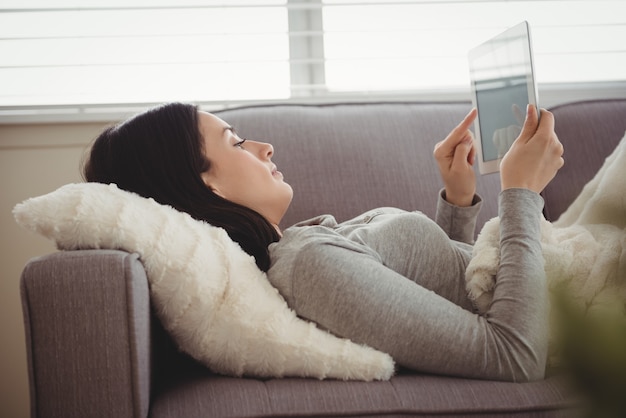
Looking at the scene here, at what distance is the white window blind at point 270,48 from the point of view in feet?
6.79

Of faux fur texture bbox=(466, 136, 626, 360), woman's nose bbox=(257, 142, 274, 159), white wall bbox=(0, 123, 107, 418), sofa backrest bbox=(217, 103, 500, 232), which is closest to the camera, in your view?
faux fur texture bbox=(466, 136, 626, 360)

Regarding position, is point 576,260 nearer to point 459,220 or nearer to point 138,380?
point 459,220

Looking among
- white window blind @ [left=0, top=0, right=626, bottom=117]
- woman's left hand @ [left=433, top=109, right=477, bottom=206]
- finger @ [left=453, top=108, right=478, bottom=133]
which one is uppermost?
white window blind @ [left=0, top=0, right=626, bottom=117]

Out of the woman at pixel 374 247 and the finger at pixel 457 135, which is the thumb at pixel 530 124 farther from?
the finger at pixel 457 135

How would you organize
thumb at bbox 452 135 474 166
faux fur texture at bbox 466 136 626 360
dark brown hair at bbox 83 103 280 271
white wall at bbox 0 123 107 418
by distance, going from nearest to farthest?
faux fur texture at bbox 466 136 626 360
dark brown hair at bbox 83 103 280 271
thumb at bbox 452 135 474 166
white wall at bbox 0 123 107 418

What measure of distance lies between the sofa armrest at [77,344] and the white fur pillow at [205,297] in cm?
11

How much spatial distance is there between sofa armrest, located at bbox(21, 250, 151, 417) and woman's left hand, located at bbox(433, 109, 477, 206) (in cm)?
76

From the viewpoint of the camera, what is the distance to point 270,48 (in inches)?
85.3

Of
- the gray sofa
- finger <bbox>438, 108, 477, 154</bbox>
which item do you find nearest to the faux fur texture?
the gray sofa

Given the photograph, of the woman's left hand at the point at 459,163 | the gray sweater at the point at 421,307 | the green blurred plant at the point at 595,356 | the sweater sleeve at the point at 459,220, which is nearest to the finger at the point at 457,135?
the woman's left hand at the point at 459,163

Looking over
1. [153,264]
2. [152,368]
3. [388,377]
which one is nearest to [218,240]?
[153,264]

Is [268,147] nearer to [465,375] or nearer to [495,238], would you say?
[495,238]

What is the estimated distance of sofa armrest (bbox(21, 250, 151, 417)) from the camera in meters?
0.91

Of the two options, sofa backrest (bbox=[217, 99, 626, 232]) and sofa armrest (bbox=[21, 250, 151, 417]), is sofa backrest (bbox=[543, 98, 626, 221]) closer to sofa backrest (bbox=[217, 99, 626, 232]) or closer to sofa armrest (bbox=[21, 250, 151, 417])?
sofa backrest (bbox=[217, 99, 626, 232])
